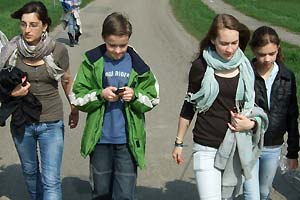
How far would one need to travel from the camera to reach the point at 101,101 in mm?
4398

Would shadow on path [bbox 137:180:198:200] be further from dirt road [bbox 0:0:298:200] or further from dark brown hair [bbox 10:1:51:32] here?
dark brown hair [bbox 10:1:51:32]

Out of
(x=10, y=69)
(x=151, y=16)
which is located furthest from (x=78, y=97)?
(x=151, y=16)

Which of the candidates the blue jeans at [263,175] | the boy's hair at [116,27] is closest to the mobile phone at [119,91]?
the boy's hair at [116,27]

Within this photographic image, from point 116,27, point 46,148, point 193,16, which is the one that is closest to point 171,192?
point 46,148

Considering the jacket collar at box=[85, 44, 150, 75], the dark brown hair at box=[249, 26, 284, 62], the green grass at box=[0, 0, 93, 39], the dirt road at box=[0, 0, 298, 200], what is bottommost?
the dirt road at box=[0, 0, 298, 200]

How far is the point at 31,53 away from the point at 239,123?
1641 mm

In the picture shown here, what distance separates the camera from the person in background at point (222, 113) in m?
4.21

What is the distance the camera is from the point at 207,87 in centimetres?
422

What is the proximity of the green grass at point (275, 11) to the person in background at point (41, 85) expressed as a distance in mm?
15534

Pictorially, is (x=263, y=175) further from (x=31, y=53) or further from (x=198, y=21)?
(x=198, y=21)

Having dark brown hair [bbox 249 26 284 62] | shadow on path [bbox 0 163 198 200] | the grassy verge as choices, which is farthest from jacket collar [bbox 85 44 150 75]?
the grassy verge

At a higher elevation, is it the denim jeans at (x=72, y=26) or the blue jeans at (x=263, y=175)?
the denim jeans at (x=72, y=26)

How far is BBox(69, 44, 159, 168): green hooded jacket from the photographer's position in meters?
4.43

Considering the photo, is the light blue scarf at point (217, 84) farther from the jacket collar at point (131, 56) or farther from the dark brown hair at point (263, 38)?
the jacket collar at point (131, 56)
